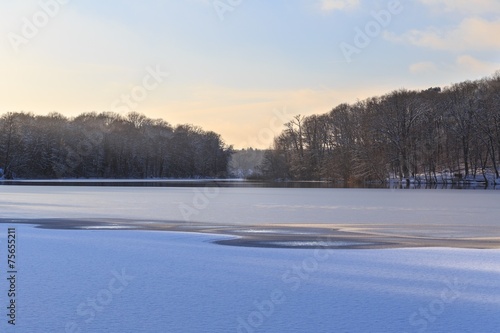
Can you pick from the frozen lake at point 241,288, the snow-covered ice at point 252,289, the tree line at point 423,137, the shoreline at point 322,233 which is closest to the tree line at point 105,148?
the tree line at point 423,137

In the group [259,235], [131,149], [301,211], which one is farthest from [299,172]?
[259,235]

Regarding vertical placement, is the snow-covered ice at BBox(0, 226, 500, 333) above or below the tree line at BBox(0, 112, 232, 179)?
below

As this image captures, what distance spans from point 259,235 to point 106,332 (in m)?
8.48

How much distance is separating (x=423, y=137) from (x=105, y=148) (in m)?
68.5

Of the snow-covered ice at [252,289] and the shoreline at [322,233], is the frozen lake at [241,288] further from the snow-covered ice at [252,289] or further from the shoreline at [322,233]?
the shoreline at [322,233]

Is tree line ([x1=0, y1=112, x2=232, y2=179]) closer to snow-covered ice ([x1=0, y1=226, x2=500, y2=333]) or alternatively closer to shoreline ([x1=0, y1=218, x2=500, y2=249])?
shoreline ([x1=0, y1=218, x2=500, y2=249])

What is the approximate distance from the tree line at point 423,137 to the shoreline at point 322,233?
56469 mm

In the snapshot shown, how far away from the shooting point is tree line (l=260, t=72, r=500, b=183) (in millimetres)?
69881

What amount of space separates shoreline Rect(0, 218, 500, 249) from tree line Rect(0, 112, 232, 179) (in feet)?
278

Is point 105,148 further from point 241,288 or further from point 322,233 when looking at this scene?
point 241,288

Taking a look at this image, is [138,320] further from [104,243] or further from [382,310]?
[104,243]

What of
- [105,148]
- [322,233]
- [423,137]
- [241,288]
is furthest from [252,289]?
[105,148]

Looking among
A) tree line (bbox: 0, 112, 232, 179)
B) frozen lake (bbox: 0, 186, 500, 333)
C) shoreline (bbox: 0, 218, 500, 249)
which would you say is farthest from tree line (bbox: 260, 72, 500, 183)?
frozen lake (bbox: 0, 186, 500, 333)

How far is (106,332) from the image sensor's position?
16.6 feet
